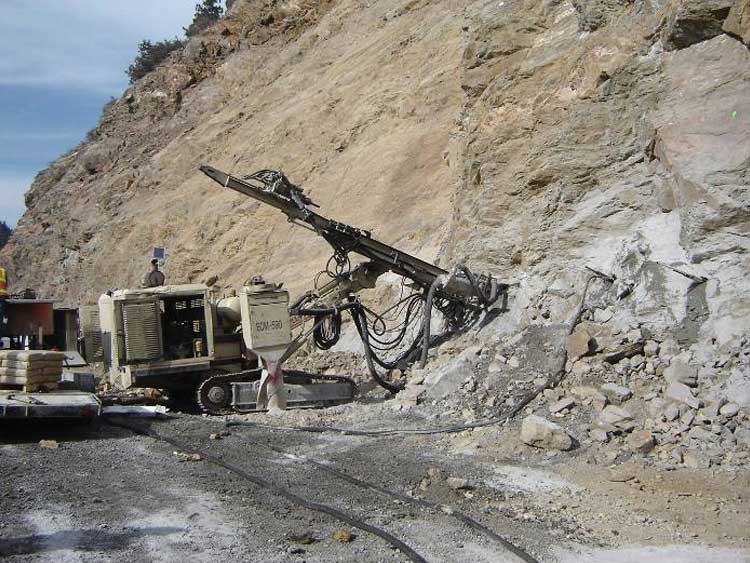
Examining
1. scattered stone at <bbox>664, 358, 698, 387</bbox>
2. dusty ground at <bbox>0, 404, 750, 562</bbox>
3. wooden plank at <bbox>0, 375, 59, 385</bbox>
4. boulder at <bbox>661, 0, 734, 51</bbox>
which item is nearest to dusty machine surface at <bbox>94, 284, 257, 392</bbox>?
wooden plank at <bbox>0, 375, 59, 385</bbox>

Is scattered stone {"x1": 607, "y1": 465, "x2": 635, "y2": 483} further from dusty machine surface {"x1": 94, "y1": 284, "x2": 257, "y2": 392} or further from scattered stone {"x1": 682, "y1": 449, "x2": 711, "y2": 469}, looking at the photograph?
dusty machine surface {"x1": 94, "y1": 284, "x2": 257, "y2": 392}

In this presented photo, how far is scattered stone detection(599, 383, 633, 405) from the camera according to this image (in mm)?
9391

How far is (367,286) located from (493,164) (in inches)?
119

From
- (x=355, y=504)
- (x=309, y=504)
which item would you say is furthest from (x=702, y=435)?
(x=309, y=504)

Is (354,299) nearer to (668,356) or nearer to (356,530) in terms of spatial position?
(668,356)

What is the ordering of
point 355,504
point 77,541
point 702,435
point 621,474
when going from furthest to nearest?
1. point 702,435
2. point 621,474
3. point 355,504
4. point 77,541

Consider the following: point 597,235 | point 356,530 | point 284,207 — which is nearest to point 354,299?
point 284,207

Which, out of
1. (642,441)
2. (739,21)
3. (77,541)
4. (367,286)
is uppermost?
(739,21)

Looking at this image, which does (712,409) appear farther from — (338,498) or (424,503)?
(338,498)

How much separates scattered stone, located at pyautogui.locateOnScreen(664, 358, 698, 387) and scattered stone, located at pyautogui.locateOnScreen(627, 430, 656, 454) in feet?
2.80

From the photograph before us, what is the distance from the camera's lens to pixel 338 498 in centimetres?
727

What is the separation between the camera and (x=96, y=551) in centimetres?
579

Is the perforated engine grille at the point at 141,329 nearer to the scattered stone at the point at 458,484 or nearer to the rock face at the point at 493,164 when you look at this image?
the rock face at the point at 493,164

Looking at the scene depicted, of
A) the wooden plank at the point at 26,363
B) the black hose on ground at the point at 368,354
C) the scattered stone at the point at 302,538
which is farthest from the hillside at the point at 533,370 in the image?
the wooden plank at the point at 26,363
